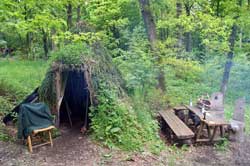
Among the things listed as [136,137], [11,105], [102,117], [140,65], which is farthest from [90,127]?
[11,105]

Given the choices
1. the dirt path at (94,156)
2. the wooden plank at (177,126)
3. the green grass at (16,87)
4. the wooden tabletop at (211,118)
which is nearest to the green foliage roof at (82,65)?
the dirt path at (94,156)

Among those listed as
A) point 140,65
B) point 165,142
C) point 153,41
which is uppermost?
point 153,41

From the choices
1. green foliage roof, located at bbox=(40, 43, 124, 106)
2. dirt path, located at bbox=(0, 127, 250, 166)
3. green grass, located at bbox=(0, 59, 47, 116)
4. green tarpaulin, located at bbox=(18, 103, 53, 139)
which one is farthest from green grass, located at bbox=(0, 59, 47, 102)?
dirt path, located at bbox=(0, 127, 250, 166)

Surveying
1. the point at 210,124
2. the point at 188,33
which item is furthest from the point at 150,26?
the point at 188,33

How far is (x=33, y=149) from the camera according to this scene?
5555mm

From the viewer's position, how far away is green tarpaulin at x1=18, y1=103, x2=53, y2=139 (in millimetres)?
5426

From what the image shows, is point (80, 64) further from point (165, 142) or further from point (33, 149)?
point (165, 142)

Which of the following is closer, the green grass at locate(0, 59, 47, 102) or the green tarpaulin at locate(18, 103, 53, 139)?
the green tarpaulin at locate(18, 103, 53, 139)

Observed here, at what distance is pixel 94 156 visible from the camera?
17.4 feet

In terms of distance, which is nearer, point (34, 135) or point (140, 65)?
point (34, 135)

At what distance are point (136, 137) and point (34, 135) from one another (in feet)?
7.28

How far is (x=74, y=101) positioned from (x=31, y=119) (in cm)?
237

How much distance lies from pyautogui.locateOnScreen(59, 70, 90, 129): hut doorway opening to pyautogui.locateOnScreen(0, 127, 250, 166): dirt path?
3.81ft

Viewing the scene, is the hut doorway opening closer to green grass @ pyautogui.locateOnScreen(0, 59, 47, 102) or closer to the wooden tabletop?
green grass @ pyautogui.locateOnScreen(0, 59, 47, 102)
